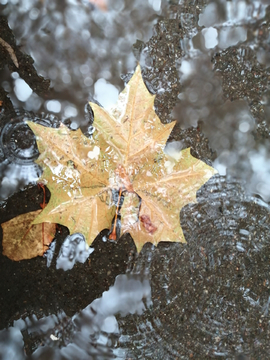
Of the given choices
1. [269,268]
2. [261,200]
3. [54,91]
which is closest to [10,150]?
[54,91]

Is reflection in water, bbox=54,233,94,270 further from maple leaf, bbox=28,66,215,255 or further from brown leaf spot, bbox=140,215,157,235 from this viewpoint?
brown leaf spot, bbox=140,215,157,235

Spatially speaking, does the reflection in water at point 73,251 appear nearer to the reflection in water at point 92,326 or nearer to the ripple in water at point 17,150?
the reflection in water at point 92,326

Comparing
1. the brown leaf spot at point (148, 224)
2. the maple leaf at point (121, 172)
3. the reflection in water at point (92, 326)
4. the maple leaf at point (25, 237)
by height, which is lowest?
the reflection in water at point (92, 326)

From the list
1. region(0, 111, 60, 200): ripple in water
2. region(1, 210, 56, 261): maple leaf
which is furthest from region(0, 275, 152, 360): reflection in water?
region(0, 111, 60, 200): ripple in water

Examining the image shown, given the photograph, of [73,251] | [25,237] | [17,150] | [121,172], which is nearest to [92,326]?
[73,251]

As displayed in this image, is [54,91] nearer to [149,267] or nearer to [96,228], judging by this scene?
[96,228]

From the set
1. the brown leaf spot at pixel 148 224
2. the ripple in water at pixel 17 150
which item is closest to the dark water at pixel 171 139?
the ripple in water at pixel 17 150

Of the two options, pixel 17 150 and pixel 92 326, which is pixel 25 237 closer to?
pixel 17 150

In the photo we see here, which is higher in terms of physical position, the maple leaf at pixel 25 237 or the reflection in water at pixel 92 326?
the maple leaf at pixel 25 237
